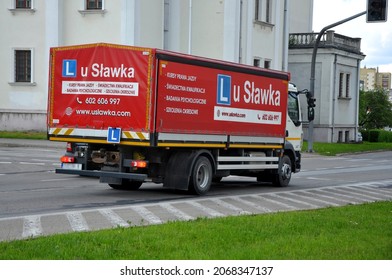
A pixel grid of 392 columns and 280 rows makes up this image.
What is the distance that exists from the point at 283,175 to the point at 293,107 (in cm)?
228

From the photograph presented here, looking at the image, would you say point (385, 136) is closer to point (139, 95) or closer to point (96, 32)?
point (96, 32)

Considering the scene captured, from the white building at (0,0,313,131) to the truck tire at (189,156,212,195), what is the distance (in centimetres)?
2224

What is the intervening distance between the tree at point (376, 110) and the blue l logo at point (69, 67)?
2665 inches

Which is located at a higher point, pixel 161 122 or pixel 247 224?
pixel 161 122

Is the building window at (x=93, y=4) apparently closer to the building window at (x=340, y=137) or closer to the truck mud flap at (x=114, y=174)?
the building window at (x=340, y=137)

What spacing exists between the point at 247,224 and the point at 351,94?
48.1 m

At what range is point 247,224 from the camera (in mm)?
11773

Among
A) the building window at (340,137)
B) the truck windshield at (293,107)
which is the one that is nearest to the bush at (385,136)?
the building window at (340,137)

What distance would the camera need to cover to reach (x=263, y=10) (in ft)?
153

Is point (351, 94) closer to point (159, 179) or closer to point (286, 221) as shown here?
point (159, 179)

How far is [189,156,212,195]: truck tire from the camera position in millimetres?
17891

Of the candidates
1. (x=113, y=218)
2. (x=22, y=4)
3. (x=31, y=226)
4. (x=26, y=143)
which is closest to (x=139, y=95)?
(x=113, y=218)

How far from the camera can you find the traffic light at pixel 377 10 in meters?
27.7
